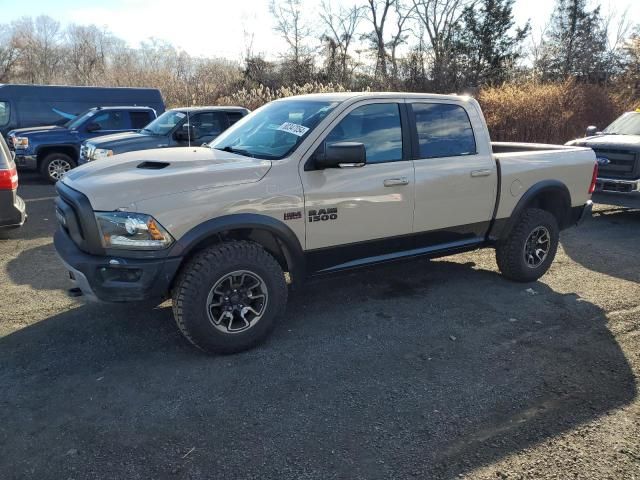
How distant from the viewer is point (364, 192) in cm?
412

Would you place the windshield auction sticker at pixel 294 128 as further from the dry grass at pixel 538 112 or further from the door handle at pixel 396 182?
the dry grass at pixel 538 112

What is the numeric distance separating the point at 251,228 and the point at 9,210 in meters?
4.31

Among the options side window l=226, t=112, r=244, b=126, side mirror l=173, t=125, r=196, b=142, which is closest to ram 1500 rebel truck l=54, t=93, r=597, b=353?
side mirror l=173, t=125, r=196, b=142

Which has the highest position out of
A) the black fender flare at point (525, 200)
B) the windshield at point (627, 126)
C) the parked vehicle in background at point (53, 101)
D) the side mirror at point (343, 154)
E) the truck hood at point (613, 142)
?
the parked vehicle in background at point (53, 101)

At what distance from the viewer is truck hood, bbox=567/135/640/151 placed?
8.20 meters

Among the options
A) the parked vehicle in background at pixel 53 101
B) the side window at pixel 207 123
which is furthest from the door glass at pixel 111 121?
the side window at pixel 207 123

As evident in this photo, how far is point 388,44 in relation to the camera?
34.5 meters

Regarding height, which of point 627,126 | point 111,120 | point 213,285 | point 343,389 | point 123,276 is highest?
point 111,120

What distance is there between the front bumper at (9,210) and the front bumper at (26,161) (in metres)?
5.86

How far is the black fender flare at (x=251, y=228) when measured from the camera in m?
3.47

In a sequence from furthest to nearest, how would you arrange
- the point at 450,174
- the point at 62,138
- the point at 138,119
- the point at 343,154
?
the point at 138,119 < the point at 62,138 < the point at 450,174 < the point at 343,154

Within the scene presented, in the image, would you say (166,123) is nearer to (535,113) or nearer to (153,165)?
(153,165)

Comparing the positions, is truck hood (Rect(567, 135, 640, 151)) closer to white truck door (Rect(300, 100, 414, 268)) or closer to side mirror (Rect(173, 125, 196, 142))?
white truck door (Rect(300, 100, 414, 268))

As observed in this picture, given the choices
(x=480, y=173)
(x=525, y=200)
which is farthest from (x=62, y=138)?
(x=525, y=200)
